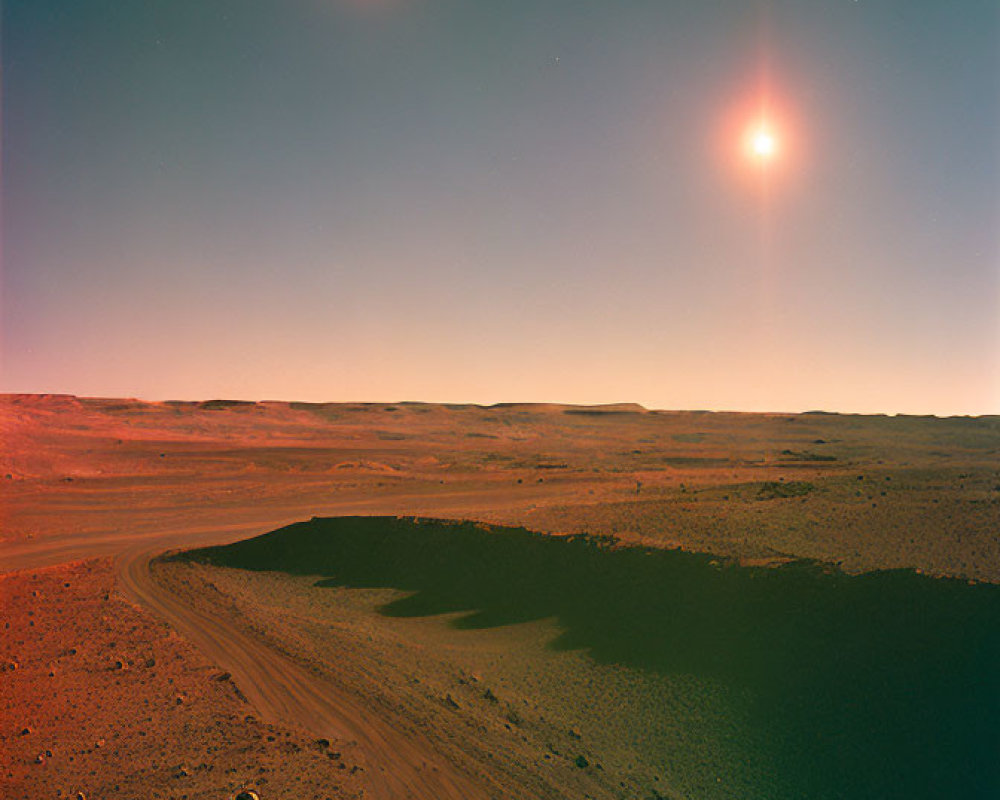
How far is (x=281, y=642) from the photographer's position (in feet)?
35.6

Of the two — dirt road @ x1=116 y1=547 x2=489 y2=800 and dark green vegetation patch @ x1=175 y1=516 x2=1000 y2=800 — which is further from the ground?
dark green vegetation patch @ x1=175 y1=516 x2=1000 y2=800

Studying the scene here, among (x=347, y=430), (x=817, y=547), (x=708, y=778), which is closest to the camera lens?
(x=708, y=778)

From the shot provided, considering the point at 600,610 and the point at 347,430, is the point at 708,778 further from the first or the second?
the point at 347,430

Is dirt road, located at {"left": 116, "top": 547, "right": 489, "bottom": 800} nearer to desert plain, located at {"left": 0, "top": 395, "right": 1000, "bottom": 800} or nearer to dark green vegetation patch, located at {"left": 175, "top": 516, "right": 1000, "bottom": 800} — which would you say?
desert plain, located at {"left": 0, "top": 395, "right": 1000, "bottom": 800}

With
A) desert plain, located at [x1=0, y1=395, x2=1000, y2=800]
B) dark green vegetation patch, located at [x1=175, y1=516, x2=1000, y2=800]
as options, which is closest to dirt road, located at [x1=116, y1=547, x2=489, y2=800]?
desert plain, located at [x1=0, y1=395, x2=1000, y2=800]

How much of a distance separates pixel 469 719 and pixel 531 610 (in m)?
4.17

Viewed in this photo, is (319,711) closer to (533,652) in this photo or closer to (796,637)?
(533,652)

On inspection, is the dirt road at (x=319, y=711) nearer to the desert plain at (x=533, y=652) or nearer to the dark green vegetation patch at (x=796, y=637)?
the desert plain at (x=533, y=652)

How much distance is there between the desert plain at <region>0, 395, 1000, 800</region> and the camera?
702 centimetres

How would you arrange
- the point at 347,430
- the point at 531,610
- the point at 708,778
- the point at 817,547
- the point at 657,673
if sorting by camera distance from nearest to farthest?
the point at 708,778, the point at 657,673, the point at 531,610, the point at 817,547, the point at 347,430

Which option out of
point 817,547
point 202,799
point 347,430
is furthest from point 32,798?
point 347,430

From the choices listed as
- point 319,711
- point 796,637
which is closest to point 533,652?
point 319,711

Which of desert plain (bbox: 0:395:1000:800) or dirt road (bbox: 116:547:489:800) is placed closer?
dirt road (bbox: 116:547:489:800)

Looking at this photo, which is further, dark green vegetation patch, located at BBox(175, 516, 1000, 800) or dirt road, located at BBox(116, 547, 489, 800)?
dark green vegetation patch, located at BBox(175, 516, 1000, 800)
